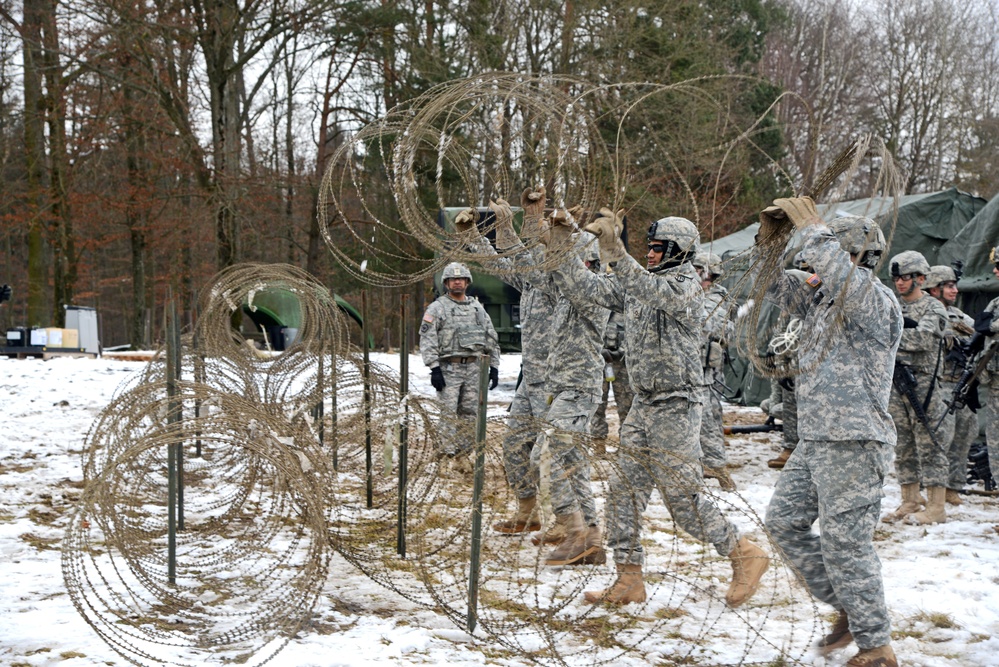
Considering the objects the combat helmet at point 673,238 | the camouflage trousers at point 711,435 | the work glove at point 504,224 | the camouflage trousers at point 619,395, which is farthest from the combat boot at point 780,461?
the combat helmet at point 673,238

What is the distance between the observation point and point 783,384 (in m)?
8.00

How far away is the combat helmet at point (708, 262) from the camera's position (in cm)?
737

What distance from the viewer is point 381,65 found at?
21.9 m

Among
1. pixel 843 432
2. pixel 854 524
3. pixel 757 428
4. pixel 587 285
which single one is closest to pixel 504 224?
pixel 587 285

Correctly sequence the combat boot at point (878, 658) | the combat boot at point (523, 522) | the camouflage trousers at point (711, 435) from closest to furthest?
the combat boot at point (878, 658)
the combat boot at point (523, 522)
the camouflage trousers at point (711, 435)

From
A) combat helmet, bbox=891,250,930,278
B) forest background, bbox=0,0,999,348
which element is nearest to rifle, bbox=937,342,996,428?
combat helmet, bbox=891,250,930,278

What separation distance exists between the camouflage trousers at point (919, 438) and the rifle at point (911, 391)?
0.04 m

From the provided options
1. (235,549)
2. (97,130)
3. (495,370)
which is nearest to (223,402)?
(235,549)

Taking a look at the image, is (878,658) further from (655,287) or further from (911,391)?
(911,391)

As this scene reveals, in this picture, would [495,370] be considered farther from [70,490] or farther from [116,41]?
[116,41]

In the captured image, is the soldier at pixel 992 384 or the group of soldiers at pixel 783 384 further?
the soldier at pixel 992 384

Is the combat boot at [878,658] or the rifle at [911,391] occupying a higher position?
the rifle at [911,391]

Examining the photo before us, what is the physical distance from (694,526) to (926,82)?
75.5 ft

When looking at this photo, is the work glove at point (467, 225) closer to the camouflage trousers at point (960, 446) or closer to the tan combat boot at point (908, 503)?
the tan combat boot at point (908, 503)
